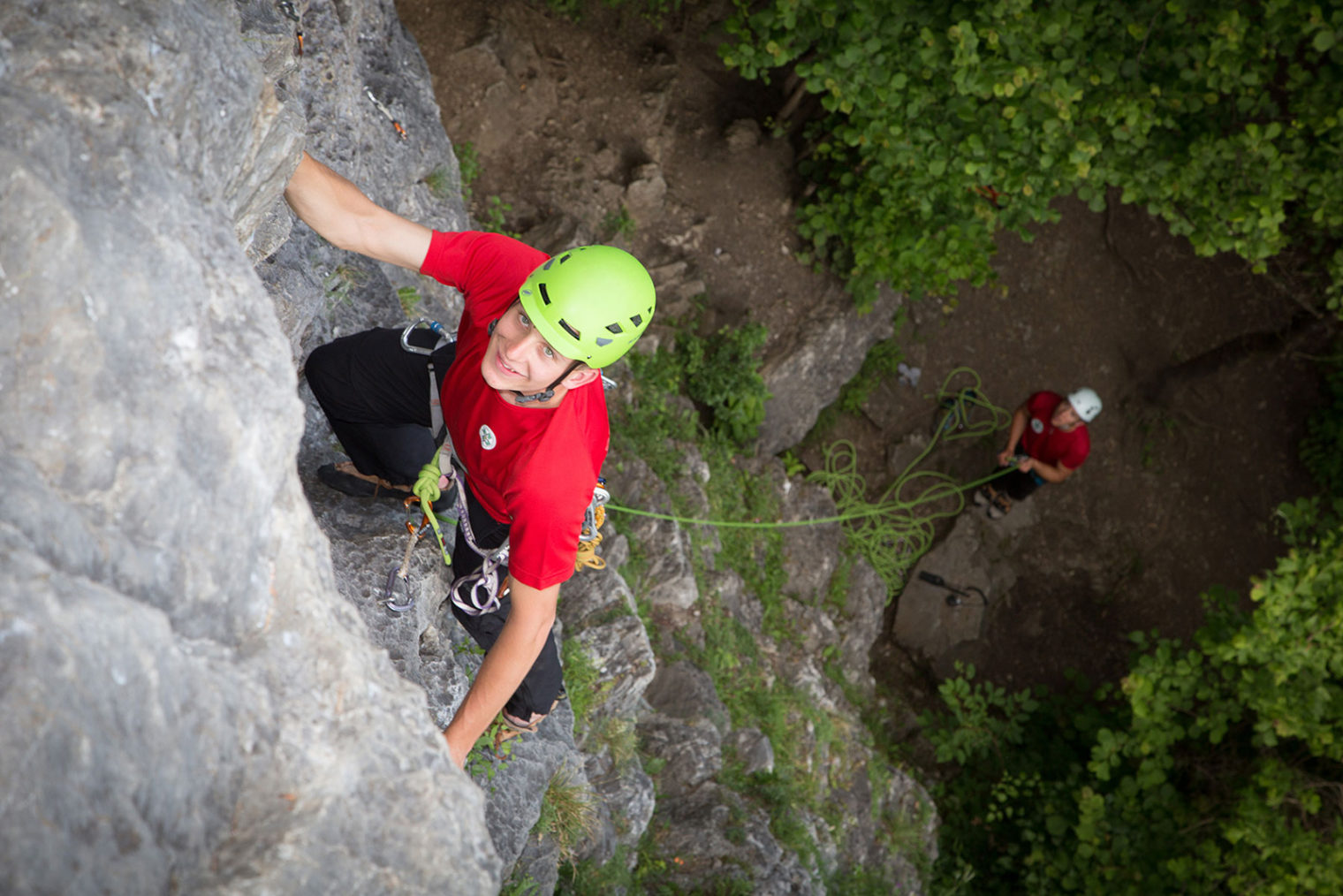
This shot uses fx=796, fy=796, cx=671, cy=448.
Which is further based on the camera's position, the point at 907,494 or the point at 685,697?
the point at 907,494

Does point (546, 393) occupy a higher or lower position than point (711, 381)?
higher

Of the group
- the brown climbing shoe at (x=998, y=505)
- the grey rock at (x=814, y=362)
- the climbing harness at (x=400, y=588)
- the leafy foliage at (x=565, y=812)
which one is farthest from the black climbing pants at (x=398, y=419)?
the brown climbing shoe at (x=998, y=505)

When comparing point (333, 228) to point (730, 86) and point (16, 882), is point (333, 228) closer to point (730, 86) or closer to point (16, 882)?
point (16, 882)

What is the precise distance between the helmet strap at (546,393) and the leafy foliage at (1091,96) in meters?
3.67

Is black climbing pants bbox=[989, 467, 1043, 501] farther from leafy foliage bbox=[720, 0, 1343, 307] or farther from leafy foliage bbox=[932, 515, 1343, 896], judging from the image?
leafy foliage bbox=[720, 0, 1343, 307]

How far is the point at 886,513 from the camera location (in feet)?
27.8

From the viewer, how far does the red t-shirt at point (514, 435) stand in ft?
7.70

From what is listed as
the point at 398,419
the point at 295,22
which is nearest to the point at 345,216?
the point at 398,419

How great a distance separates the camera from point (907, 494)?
8.84 m

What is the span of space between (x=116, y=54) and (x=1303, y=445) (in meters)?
12.2

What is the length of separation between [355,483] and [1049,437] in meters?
6.88

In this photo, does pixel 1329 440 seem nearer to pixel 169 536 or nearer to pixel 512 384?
pixel 512 384

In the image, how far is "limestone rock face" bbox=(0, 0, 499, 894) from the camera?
1.10m

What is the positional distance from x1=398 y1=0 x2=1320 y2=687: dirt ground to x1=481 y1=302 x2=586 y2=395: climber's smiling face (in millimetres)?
4420
